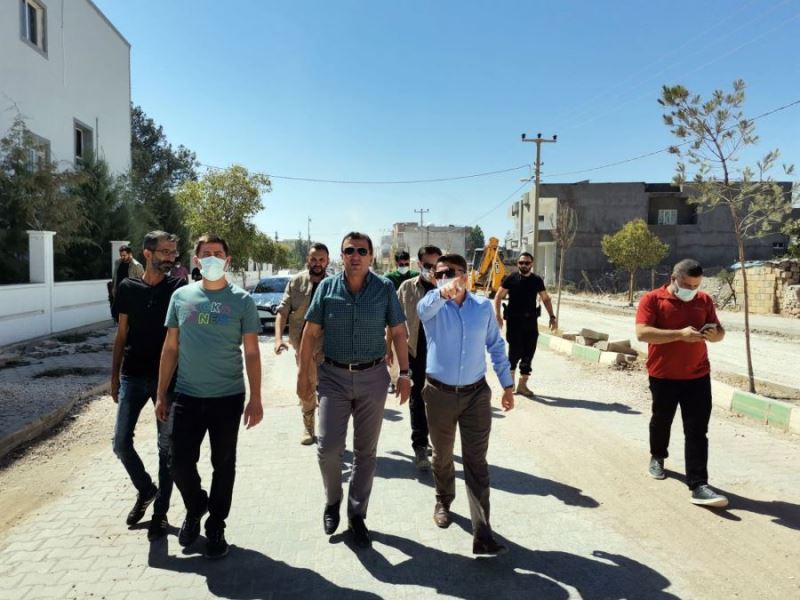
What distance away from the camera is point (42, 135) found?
17.1 metres

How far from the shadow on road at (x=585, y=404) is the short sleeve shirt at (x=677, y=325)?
261cm

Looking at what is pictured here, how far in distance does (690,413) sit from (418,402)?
→ 6.83 ft

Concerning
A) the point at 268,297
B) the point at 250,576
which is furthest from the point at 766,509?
the point at 268,297

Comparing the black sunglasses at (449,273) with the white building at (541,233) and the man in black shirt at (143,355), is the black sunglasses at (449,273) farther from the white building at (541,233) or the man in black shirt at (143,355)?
the white building at (541,233)

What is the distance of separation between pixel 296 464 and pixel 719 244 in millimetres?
45684

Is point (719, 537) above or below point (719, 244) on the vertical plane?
below

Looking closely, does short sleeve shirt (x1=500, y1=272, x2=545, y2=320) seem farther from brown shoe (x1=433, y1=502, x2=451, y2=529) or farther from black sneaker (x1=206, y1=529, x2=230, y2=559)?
black sneaker (x1=206, y1=529, x2=230, y2=559)

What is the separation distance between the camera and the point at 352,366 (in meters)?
3.52

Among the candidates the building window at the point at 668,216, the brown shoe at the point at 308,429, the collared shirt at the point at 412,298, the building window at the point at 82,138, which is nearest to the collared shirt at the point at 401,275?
the collared shirt at the point at 412,298

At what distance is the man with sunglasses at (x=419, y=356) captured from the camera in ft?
15.6

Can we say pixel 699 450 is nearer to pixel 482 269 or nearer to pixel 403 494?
pixel 403 494

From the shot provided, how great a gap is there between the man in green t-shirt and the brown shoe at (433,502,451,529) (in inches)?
52.0

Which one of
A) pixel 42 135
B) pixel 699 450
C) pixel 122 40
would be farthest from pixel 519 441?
pixel 122 40

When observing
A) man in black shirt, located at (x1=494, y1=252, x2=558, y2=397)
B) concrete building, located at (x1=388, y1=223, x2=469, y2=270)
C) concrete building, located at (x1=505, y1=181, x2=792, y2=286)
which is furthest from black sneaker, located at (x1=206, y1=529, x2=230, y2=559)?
concrete building, located at (x1=388, y1=223, x2=469, y2=270)
